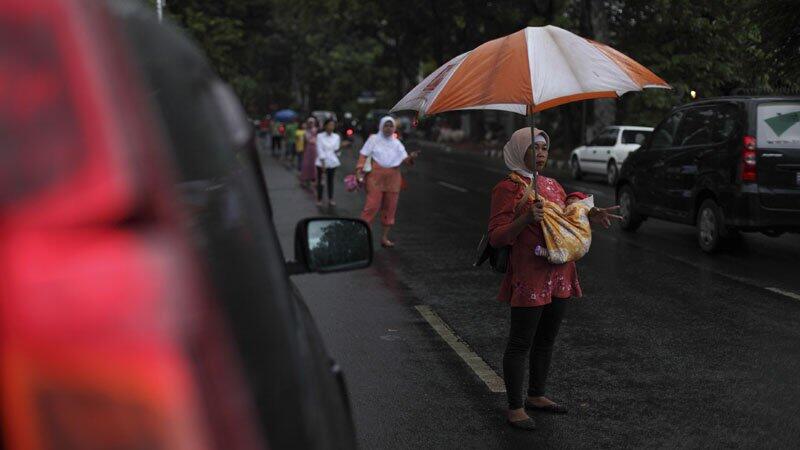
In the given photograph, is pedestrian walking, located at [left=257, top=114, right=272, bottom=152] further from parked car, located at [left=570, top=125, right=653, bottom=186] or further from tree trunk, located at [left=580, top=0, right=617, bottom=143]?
parked car, located at [left=570, top=125, right=653, bottom=186]

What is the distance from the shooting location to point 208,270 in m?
1.12

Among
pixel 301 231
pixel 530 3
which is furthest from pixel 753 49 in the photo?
pixel 530 3

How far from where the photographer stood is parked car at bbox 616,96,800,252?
10.6 m

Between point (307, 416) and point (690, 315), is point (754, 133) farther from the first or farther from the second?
point (307, 416)

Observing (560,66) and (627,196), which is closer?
(560,66)

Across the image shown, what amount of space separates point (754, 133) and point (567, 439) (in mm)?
6808

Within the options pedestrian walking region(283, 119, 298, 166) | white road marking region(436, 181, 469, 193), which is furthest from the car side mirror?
pedestrian walking region(283, 119, 298, 166)

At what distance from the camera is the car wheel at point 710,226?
11.0 metres

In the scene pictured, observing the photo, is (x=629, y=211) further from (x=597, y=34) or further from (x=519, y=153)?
(x=597, y=34)

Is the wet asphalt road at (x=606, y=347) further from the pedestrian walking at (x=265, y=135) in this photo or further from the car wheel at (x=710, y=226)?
the pedestrian walking at (x=265, y=135)

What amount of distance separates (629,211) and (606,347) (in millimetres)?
7035

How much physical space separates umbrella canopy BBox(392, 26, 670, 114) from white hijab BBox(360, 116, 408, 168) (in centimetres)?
682

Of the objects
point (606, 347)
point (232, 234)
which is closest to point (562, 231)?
point (606, 347)

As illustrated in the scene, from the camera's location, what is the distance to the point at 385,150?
491 inches
